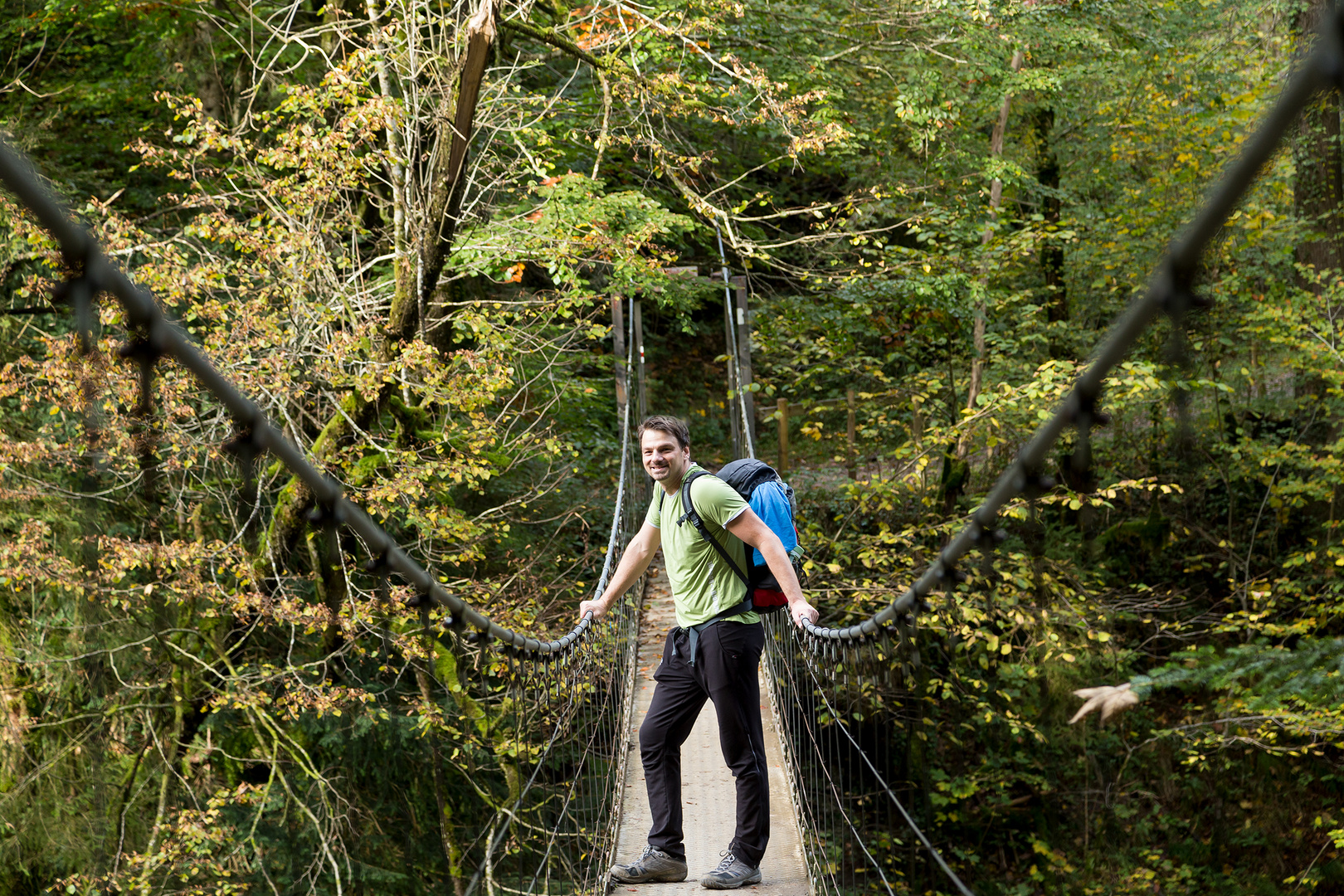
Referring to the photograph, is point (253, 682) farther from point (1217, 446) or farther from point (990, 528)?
point (1217, 446)

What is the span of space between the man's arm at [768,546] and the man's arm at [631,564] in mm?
294

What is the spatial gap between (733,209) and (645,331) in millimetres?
6078

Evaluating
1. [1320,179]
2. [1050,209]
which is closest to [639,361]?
[1050,209]

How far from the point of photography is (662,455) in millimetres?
2021

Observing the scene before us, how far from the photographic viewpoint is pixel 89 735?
183 inches

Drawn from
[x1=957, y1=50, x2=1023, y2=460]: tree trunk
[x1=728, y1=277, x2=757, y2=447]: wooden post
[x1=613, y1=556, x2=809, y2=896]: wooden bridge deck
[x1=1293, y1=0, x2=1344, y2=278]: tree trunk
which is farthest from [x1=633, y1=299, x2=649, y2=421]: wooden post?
[x1=1293, y1=0, x2=1344, y2=278]: tree trunk

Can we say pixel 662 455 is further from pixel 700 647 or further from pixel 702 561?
pixel 700 647

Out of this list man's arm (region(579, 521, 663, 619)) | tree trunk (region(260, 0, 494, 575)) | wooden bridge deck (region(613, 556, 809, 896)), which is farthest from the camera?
tree trunk (region(260, 0, 494, 575))

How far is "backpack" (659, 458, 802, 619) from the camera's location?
2.04m

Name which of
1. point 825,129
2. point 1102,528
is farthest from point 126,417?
point 1102,528

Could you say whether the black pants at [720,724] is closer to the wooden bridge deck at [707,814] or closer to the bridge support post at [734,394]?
the wooden bridge deck at [707,814]

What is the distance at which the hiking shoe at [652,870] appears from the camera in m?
2.23

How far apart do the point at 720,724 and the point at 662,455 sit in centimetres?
60

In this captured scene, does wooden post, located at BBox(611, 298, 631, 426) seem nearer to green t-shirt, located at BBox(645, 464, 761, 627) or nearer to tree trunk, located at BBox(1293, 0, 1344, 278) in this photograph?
green t-shirt, located at BBox(645, 464, 761, 627)
